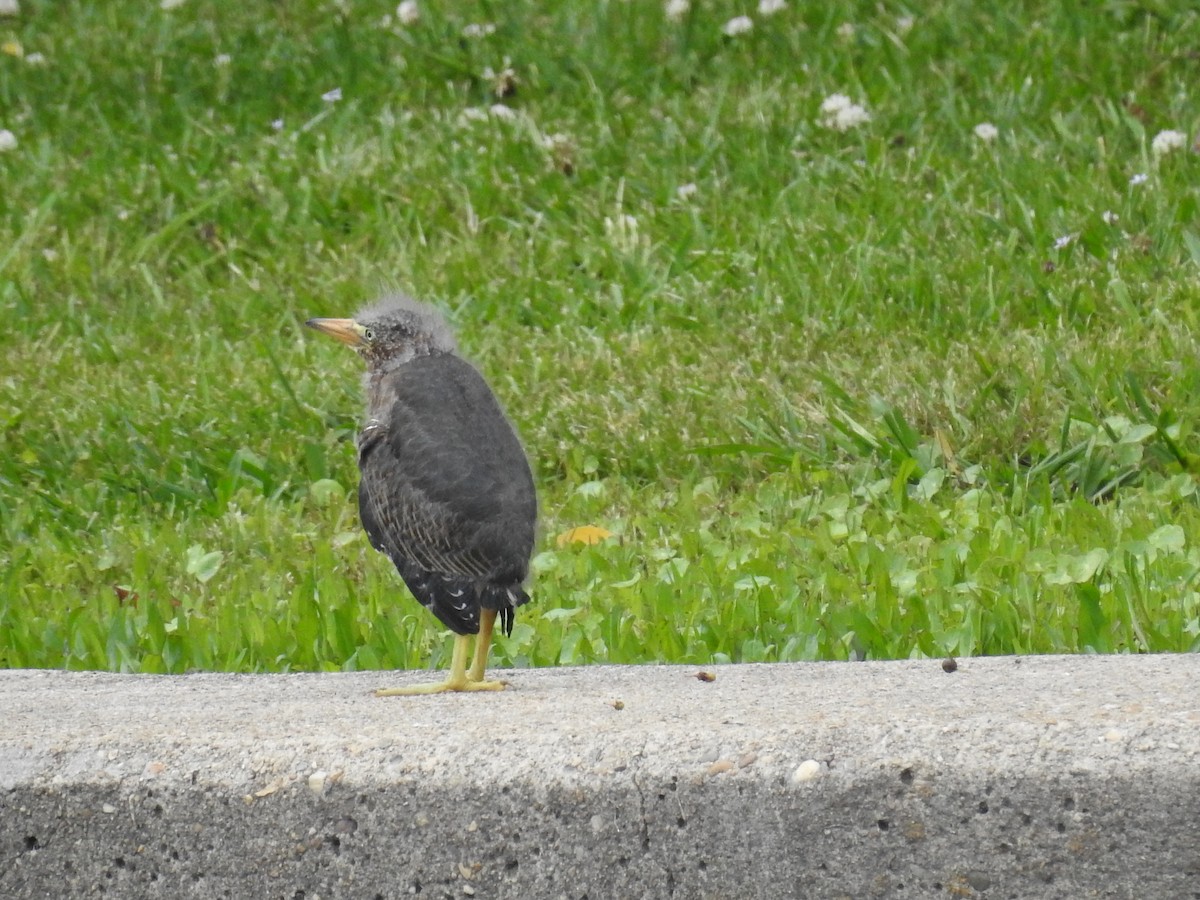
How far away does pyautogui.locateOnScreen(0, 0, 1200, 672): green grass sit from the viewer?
4352mm

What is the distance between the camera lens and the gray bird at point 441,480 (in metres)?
3.07

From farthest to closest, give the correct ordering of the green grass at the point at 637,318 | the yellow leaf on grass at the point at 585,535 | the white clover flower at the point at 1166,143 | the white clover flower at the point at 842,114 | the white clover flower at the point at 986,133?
the white clover flower at the point at 842,114, the white clover flower at the point at 986,133, the white clover flower at the point at 1166,143, the yellow leaf on grass at the point at 585,535, the green grass at the point at 637,318

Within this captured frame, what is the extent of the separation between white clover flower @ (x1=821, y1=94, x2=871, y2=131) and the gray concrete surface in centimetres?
479

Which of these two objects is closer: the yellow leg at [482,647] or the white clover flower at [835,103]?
the yellow leg at [482,647]

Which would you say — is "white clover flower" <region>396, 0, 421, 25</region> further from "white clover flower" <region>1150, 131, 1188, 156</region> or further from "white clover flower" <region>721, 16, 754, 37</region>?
"white clover flower" <region>1150, 131, 1188, 156</region>

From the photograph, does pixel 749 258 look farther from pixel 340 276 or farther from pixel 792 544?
pixel 792 544

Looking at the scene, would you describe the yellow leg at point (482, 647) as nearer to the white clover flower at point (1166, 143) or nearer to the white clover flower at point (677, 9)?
the white clover flower at point (1166, 143)

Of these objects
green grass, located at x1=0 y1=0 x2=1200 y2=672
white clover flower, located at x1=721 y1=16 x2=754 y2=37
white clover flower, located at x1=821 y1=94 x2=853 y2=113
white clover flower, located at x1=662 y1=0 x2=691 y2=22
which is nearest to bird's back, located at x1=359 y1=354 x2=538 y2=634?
green grass, located at x1=0 y1=0 x2=1200 y2=672

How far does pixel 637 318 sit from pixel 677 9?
116 inches

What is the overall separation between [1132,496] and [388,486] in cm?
264

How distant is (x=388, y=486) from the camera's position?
3.15 meters

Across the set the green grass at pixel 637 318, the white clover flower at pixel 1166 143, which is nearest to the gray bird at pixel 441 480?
the green grass at pixel 637 318

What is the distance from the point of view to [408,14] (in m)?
9.12

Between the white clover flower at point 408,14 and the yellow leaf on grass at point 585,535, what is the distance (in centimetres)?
490
